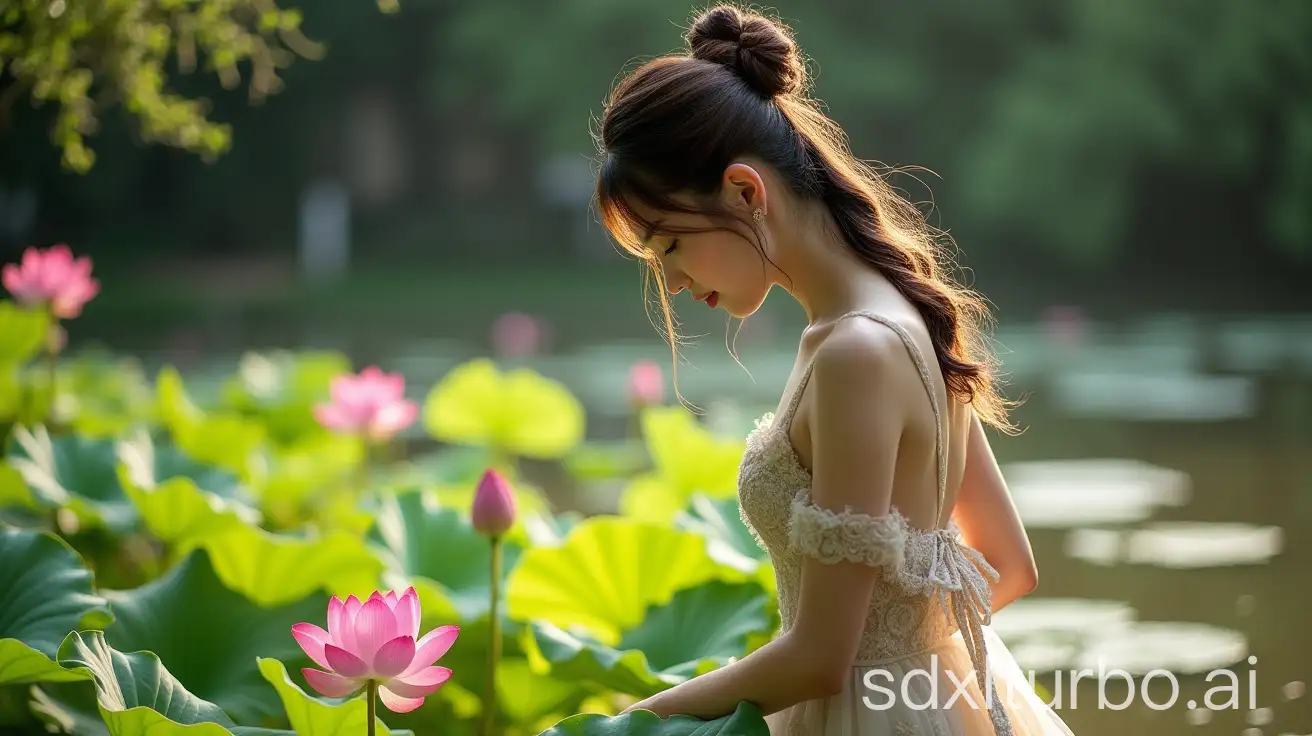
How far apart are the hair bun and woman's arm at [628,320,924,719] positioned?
0.85 feet

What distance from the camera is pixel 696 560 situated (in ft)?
5.61

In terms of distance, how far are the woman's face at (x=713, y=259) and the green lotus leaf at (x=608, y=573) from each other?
1.94 feet

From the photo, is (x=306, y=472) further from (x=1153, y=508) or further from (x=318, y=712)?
(x=1153, y=508)

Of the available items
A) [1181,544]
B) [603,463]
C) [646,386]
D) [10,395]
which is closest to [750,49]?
[10,395]

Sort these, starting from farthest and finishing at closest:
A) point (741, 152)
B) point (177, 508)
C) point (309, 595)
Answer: point (177, 508), point (309, 595), point (741, 152)

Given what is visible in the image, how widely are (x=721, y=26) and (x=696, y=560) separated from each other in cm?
74

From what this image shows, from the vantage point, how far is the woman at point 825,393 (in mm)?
1039

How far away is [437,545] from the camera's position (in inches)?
77.5

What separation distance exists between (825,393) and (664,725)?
0.99 feet

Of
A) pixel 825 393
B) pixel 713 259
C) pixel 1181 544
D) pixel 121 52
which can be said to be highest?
pixel 121 52

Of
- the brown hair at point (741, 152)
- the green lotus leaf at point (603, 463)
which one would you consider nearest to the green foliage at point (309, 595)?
the brown hair at point (741, 152)

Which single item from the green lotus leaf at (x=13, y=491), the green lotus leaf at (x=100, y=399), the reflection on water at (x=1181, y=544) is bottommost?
the reflection on water at (x=1181, y=544)

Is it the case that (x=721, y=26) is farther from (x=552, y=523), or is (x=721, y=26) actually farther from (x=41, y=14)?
(x=552, y=523)

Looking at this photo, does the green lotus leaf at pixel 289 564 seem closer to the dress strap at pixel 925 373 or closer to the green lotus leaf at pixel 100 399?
the dress strap at pixel 925 373
